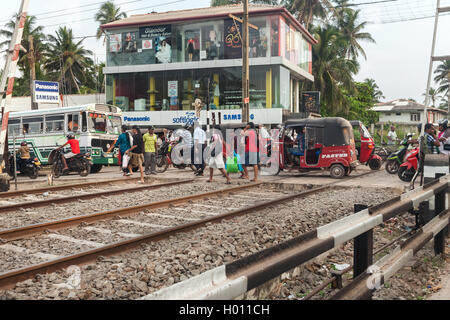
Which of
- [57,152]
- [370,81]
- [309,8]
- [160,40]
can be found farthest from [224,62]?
[370,81]

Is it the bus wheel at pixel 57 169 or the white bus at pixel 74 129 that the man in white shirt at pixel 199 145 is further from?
the white bus at pixel 74 129

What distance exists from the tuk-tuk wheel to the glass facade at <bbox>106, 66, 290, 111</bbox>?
58.4 ft

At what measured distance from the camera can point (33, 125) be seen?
19.9 metres

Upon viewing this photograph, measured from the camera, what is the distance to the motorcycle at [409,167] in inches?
496

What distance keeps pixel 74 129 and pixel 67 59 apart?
35608mm

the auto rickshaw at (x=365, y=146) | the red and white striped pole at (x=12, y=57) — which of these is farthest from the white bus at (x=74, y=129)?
the auto rickshaw at (x=365, y=146)

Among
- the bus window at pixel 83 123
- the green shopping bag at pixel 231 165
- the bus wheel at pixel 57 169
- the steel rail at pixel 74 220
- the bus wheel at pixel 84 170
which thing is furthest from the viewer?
the bus window at pixel 83 123

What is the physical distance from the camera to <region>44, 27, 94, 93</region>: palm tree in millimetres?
50906

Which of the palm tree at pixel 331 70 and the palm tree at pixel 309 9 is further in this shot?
the palm tree at pixel 309 9

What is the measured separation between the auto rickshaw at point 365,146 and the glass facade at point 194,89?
1424cm

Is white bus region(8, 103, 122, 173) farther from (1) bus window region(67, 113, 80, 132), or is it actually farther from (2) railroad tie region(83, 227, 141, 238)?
(2) railroad tie region(83, 227, 141, 238)

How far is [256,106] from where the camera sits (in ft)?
107

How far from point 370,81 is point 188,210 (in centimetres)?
8531
